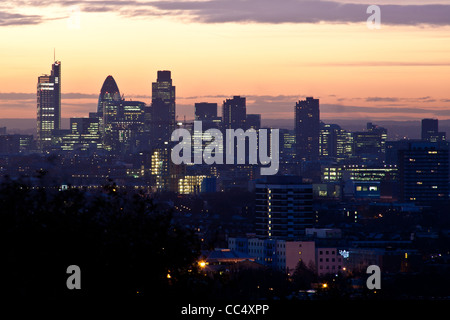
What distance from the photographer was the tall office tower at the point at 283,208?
6769 centimetres

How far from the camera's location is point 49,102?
615 feet

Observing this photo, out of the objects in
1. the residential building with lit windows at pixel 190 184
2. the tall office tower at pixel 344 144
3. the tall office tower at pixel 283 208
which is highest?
the tall office tower at pixel 344 144

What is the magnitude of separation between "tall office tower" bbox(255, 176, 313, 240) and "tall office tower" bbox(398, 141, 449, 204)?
43.5 meters

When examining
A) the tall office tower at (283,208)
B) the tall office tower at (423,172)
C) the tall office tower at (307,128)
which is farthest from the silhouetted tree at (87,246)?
the tall office tower at (307,128)

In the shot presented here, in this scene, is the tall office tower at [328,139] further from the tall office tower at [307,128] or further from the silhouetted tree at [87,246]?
the silhouetted tree at [87,246]

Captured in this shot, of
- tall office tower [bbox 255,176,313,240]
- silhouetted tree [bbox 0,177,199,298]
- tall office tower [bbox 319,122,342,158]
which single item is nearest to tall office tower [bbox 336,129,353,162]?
tall office tower [bbox 319,122,342,158]

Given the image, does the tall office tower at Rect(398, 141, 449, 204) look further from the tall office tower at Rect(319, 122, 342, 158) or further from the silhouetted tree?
the silhouetted tree

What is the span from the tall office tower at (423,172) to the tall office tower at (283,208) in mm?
43546

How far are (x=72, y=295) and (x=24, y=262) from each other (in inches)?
27.4

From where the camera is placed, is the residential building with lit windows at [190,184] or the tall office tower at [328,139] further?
the tall office tower at [328,139]

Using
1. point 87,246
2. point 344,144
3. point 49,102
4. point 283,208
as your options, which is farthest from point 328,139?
point 87,246

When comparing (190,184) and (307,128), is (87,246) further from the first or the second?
(307,128)
